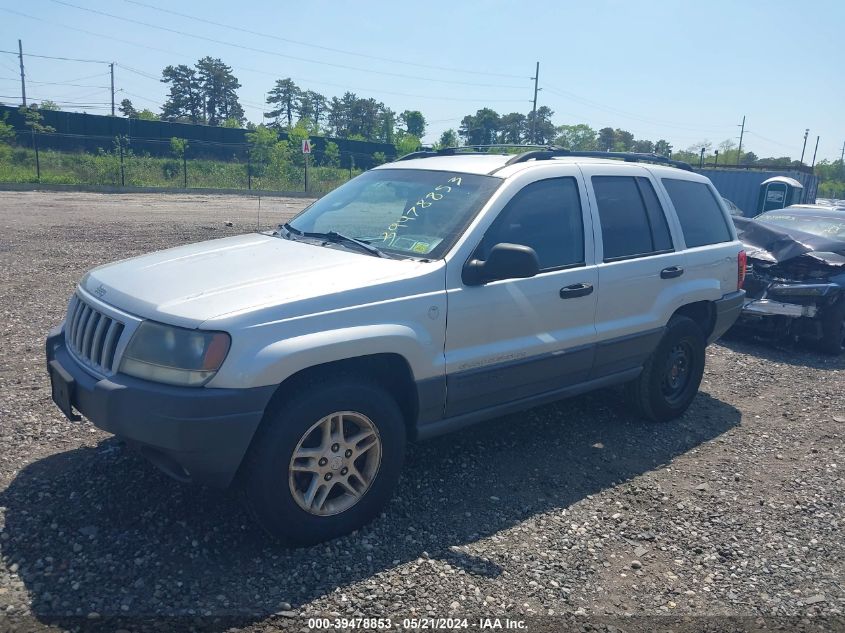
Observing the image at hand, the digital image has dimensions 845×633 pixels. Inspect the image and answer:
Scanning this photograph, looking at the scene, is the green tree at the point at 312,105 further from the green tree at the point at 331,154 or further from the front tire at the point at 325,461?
the front tire at the point at 325,461

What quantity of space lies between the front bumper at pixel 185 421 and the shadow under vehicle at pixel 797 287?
6639mm

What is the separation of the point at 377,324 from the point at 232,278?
77 centimetres

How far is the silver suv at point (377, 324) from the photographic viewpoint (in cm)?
302

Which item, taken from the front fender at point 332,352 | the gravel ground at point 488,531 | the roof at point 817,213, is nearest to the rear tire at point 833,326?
the roof at point 817,213

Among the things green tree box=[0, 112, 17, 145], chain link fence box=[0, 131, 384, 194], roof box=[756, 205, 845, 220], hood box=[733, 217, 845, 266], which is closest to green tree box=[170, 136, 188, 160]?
chain link fence box=[0, 131, 384, 194]

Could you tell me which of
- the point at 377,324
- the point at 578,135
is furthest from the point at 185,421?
the point at 578,135

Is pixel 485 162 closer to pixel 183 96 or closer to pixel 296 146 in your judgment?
pixel 296 146

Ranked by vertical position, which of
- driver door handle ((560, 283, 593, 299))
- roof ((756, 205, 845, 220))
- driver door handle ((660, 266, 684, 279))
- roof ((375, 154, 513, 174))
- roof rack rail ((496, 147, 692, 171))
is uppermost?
roof rack rail ((496, 147, 692, 171))

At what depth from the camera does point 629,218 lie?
488 cm

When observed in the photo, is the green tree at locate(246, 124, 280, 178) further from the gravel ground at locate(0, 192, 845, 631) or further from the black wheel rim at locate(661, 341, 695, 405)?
the black wheel rim at locate(661, 341, 695, 405)

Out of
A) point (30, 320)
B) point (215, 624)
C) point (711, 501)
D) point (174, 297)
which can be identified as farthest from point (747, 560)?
point (30, 320)

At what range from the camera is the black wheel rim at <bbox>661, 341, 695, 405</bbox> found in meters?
5.35

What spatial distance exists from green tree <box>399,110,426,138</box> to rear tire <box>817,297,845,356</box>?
71480 millimetres

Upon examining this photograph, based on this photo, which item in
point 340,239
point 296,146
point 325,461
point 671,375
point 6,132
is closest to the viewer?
point 325,461
